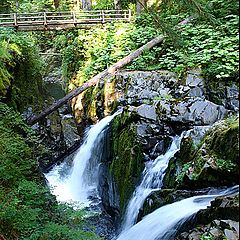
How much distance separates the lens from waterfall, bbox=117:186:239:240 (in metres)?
5.50

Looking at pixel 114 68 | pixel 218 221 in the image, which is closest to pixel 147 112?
pixel 114 68

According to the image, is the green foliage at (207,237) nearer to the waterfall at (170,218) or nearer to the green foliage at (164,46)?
the waterfall at (170,218)

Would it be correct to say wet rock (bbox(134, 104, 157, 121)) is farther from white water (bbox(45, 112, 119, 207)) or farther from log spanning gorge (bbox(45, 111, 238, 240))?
white water (bbox(45, 112, 119, 207))

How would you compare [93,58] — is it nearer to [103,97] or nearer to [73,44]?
[73,44]

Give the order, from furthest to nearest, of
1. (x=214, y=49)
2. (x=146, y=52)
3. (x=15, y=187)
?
(x=146, y=52)
(x=214, y=49)
(x=15, y=187)

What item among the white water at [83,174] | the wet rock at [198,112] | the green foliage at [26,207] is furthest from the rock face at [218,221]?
the white water at [83,174]

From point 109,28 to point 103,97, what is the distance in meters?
4.46

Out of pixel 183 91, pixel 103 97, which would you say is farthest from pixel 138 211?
pixel 103 97

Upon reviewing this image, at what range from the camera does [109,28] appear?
13.8 meters

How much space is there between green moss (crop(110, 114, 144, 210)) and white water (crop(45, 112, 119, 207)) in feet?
3.10

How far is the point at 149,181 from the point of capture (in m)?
7.41

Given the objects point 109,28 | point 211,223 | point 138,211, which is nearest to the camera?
point 211,223

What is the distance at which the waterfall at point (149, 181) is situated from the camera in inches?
284

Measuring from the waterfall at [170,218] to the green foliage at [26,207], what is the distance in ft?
3.62
